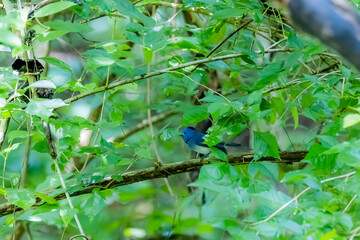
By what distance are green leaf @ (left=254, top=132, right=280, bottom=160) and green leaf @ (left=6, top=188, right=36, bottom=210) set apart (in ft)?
2.24

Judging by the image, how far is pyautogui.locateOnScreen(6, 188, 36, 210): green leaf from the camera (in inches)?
52.8

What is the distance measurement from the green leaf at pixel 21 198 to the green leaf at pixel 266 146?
684 millimetres

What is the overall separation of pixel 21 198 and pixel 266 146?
0.75 meters

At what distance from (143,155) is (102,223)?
1093 millimetres

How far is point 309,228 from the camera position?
1121 millimetres

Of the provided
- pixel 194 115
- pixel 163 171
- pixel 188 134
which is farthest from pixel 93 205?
pixel 188 134

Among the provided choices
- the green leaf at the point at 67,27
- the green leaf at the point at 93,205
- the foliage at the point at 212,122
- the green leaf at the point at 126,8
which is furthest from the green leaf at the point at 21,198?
the green leaf at the point at 126,8

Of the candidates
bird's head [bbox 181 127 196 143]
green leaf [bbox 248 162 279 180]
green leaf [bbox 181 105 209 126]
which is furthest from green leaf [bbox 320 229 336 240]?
bird's head [bbox 181 127 196 143]

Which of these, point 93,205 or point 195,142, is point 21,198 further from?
point 195,142

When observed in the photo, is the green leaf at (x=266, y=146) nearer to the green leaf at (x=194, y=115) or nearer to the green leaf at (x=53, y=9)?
the green leaf at (x=194, y=115)

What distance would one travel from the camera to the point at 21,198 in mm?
1354

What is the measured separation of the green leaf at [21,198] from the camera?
4.40 feet

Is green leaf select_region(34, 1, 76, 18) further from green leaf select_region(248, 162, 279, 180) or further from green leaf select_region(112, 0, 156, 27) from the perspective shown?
green leaf select_region(248, 162, 279, 180)

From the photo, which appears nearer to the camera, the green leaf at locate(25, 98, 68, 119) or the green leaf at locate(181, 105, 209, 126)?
the green leaf at locate(25, 98, 68, 119)
